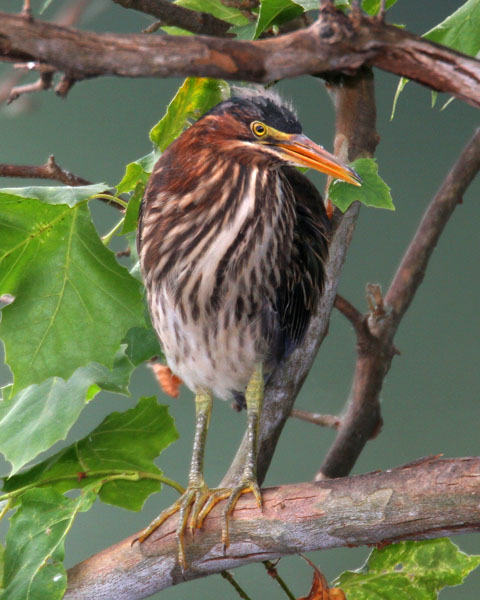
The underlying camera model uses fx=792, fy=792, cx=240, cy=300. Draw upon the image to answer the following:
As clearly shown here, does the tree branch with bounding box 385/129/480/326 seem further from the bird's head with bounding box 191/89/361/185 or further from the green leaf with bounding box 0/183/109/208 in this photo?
the green leaf with bounding box 0/183/109/208

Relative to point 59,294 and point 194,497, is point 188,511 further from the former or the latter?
point 59,294

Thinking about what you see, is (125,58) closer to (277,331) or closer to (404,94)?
(277,331)

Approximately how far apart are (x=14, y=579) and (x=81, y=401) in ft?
0.77

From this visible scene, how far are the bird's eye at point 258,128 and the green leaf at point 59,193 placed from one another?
0.66 feet

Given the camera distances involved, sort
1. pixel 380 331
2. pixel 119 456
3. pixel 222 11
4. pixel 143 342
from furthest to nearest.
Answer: pixel 380 331 → pixel 222 11 → pixel 143 342 → pixel 119 456

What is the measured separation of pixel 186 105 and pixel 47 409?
482 millimetres

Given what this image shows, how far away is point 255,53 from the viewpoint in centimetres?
59

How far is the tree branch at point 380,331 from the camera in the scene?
57.0 inches

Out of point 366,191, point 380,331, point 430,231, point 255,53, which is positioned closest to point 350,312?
point 380,331

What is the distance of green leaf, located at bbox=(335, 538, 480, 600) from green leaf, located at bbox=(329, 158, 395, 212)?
0.44 metres

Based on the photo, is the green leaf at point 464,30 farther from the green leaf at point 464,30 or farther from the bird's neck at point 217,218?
the bird's neck at point 217,218

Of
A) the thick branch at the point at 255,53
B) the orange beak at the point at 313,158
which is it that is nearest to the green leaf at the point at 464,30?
the orange beak at the point at 313,158

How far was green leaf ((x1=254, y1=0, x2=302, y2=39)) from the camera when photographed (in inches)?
42.0

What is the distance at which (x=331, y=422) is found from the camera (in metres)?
1.56
